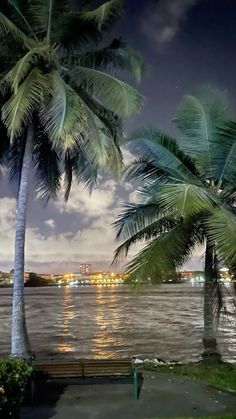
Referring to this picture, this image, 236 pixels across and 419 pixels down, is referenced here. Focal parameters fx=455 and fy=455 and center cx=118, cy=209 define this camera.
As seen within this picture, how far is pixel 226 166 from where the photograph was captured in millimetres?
12172

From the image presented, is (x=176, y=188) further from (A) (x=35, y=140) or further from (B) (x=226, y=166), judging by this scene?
(A) (x=35, y=140)

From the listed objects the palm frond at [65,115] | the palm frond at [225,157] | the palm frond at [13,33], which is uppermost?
the palm frond at [13,33]

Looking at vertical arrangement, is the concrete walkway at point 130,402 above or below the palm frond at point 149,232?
below

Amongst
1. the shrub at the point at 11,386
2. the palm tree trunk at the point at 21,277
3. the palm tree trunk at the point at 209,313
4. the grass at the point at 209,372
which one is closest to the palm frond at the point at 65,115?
the palm tree trunk at the point at 21,277

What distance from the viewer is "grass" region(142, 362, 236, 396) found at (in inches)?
418

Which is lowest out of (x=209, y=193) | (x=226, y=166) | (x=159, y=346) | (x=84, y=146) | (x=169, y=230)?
(x=159, y=346)

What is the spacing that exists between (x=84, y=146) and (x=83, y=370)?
6519mm

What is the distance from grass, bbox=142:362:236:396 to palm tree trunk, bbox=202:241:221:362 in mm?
309

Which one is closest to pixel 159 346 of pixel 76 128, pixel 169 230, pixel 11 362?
pixel 169 230

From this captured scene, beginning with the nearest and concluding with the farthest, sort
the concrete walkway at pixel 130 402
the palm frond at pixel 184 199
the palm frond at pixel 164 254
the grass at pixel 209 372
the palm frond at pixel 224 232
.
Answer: the concrete walkway at pixel 130 402 < the palm frond at pixel 184 199 < the palm frond at pixel 224 232 < the grass at pixel 209 372 < the palm frond at pixel 164 254

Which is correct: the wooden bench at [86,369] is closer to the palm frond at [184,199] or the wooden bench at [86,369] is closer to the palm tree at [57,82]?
the palm tree at [57,82]

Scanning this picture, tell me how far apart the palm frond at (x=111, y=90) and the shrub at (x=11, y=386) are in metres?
7.31

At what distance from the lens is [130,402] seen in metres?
8.92

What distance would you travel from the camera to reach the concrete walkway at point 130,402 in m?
8.27
